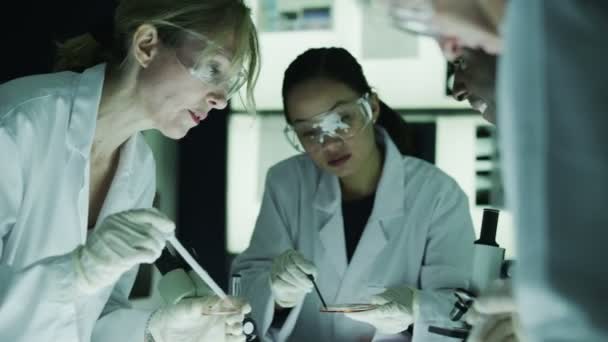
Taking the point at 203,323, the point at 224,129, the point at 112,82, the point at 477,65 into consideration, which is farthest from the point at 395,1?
the point at 224,129

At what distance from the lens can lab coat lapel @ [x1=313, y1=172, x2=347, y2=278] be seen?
89.5 inches

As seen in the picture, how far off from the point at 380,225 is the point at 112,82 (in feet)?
3.00

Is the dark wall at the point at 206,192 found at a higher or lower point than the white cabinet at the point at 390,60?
lower

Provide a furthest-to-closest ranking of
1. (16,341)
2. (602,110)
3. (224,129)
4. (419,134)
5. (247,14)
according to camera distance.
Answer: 1. (224,129)
2. (419,134)
3. (247,14)
4. (16,341)
5. (602,110)

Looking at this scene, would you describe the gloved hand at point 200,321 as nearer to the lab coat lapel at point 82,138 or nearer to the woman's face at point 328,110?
the lab coat lapel at point 82,138

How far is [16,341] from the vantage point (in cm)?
160

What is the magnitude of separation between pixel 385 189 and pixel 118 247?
3.29 feet

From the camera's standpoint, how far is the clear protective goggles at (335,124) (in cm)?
214

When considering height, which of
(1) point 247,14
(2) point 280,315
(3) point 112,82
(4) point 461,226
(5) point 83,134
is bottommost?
(2) point 280,315

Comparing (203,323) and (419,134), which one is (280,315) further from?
(419,134)

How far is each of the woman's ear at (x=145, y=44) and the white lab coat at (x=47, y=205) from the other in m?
0.12

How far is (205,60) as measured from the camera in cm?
181

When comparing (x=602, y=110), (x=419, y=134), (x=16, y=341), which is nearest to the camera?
(x=602, y=110)

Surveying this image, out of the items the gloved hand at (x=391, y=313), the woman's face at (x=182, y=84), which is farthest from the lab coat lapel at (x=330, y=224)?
the woman's face at (x=182, y=84)
